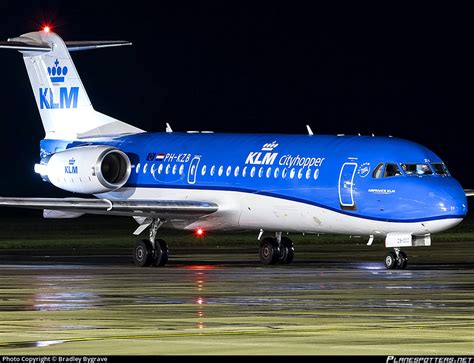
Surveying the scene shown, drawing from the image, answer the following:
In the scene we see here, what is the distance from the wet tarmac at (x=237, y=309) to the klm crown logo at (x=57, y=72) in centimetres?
1050

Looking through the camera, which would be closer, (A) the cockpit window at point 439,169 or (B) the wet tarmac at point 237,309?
(B) the wet tarmac at point 237,309

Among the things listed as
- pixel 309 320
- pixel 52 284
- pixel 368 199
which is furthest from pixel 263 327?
pixel 368 199

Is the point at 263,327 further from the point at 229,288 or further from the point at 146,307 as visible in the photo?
the point at 229,288

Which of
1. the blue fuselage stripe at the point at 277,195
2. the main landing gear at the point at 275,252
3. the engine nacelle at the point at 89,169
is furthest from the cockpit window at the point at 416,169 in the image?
the engine nacelle at the point at 89,169

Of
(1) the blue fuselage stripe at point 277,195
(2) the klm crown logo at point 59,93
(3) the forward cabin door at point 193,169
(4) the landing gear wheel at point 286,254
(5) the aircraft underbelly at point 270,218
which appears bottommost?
(4) the landing gear wheel at point 286,254

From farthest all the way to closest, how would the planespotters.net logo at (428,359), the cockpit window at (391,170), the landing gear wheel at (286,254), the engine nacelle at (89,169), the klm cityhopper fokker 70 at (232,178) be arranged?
the engine nacelle at (89,169) < the landing gear wheel at (286,254) < the cockpit window at (391,170) < the klm cityhopper fokker 70 at (232,178) < the planespotters.net logo at (428,359)

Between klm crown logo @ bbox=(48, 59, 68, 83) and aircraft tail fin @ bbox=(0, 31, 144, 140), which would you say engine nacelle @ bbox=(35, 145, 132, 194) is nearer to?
aircraft tail fin @ bbox=(0, 31, 144, 140)

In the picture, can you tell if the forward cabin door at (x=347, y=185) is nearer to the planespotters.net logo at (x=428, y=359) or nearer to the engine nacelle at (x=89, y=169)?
the engine nacelle at (x=89, y=169)

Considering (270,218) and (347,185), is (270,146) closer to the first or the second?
(270,218)

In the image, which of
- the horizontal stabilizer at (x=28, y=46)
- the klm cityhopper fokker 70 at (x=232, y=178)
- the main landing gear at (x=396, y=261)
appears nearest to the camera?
the main landing gear at (x=396, y=261)

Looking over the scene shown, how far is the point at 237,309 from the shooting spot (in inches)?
1004

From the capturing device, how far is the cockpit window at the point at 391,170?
39344 millimetres

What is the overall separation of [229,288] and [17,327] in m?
8.89

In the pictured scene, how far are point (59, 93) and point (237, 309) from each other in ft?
84.5
